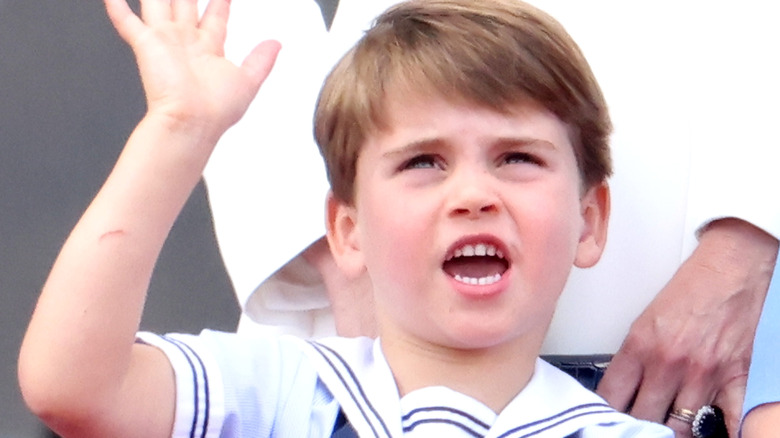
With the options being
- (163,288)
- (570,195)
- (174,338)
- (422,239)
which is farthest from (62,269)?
(163,288)

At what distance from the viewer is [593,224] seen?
2.67 feet

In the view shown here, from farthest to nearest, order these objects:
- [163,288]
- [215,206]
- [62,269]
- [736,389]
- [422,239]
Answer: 1. [163,288]
2. [215,206]
3. [736,389]
4. [422,239]
5. [62,269]

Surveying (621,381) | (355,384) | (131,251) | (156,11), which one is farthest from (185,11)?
(621,381)

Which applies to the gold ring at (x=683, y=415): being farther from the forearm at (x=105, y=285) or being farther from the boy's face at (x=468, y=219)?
the forearm at (x=105, y=285)

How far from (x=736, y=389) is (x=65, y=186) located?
892 millimetres

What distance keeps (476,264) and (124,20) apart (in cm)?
29

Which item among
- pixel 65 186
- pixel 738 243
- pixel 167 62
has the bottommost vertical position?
pixel 65 186

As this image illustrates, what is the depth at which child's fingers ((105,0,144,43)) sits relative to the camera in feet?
2.17

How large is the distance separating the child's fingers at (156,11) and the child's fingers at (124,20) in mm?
12

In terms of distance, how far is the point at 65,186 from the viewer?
136cm

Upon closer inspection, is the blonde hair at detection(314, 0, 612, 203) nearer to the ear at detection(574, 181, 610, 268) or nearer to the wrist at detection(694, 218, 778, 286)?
the ear at detection(574, 181, 610, 268)

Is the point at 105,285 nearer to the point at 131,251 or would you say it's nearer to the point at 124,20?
the point at 131,251

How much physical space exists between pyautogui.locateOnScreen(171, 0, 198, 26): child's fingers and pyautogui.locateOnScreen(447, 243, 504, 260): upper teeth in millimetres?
233

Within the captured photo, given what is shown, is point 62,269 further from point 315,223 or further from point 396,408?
point 315,223
